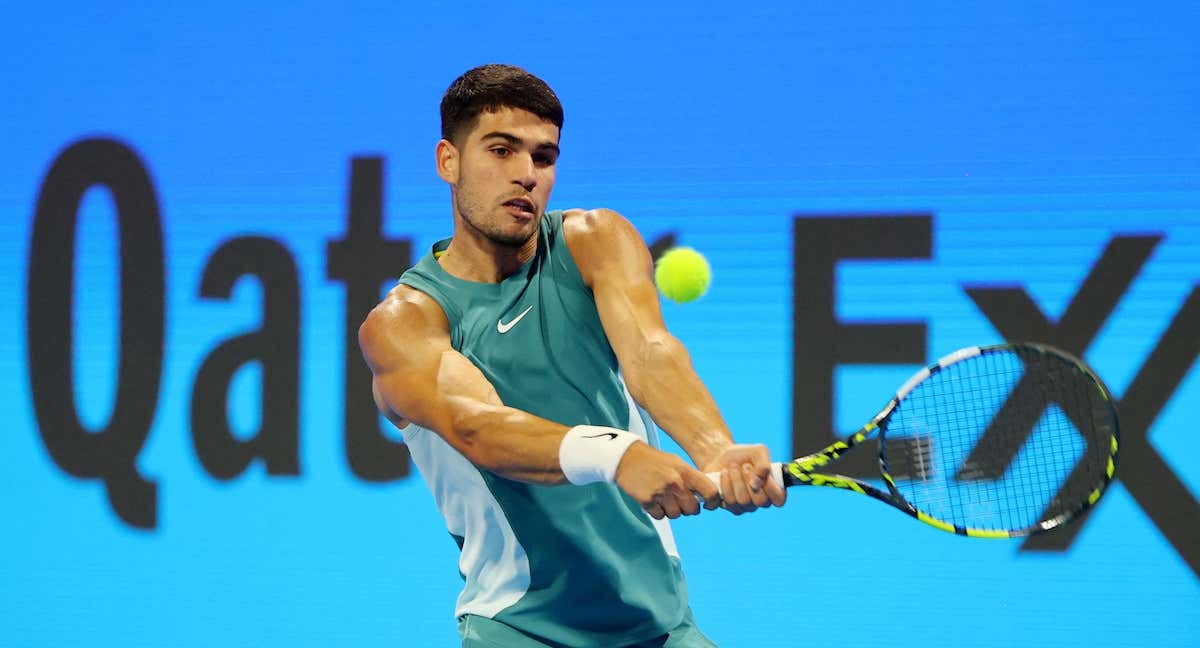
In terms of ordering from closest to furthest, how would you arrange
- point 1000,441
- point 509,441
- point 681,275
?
point 509,441 < point 1000,441 < point 681,275

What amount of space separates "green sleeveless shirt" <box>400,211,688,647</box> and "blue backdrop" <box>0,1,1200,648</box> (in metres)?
1.72

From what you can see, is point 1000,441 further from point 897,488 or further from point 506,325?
point 506,325

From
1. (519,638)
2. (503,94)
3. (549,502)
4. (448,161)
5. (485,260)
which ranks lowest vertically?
(519,638)

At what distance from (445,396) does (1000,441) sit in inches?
59.3

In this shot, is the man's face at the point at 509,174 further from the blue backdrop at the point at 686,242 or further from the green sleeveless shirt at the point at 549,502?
the blue backdrop at the point at 686,242

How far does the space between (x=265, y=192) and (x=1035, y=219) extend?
250cm

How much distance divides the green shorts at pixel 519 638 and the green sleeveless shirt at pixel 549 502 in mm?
16

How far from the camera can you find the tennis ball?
11.8ft

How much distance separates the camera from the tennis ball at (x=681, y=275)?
3597 mm

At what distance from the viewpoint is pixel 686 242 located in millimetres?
4316

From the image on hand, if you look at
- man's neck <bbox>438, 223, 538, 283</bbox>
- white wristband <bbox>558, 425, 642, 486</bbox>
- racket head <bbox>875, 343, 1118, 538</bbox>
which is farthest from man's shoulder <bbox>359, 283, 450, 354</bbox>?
racket head <bbox>875, 343, 1118, 538</bbox>

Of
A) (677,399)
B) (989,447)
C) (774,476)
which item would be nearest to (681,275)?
(989,447)

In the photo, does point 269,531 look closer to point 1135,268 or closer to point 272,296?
point 272,296

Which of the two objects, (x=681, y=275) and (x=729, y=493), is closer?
(x=729, y=493)
